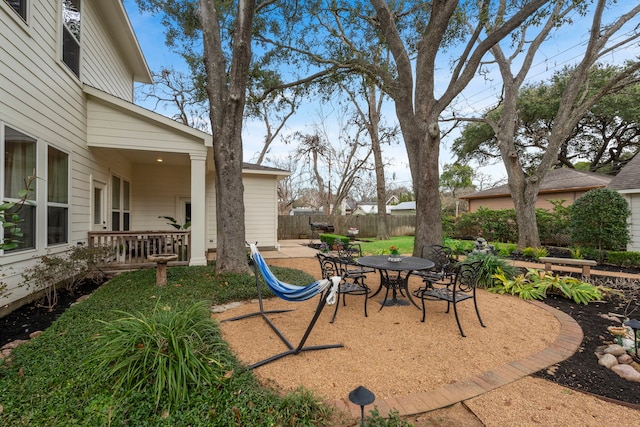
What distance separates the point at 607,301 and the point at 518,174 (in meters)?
6.27

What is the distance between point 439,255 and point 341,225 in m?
11.0

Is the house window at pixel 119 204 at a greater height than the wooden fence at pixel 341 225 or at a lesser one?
greater

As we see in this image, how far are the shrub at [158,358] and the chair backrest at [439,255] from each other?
17.0 ft

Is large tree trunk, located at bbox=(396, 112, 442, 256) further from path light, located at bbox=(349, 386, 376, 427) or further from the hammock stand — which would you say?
path light, located at bbox=(349, 386, 376, 427)

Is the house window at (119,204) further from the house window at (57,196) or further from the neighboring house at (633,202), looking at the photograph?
the neighboring house at (633,202)

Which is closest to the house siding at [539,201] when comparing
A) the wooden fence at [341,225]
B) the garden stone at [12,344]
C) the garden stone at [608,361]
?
the wooden fence at [341,225]

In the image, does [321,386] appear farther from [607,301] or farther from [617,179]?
[617,179]

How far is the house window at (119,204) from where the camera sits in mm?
7996

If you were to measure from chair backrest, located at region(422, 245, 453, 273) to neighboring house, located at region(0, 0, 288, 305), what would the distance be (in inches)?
211

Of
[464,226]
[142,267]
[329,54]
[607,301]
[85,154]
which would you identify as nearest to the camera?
[607,301]

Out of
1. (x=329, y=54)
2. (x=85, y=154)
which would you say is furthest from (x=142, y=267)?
(x=329, y=54)

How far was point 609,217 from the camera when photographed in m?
8.31

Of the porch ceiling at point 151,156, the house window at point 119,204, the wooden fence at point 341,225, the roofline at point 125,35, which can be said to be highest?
the roofline at point 125,35

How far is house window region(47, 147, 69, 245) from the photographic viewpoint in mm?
4907
